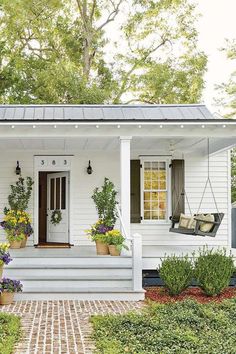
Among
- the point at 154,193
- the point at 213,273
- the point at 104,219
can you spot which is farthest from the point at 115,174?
the point at 213,273

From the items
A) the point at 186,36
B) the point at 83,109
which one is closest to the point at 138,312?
the point at 83,109

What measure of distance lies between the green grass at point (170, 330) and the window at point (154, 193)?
531 cm

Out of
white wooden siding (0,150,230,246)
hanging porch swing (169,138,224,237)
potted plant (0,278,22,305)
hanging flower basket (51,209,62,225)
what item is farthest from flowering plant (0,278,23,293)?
hanging flower basket (51,209,62,225)

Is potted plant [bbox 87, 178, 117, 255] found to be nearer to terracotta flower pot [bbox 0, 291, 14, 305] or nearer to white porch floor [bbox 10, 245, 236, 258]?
white porch floor [bbox 10, 245, 236, 258]

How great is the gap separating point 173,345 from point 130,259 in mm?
4065

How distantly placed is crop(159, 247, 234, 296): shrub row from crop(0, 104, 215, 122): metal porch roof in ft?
12.6

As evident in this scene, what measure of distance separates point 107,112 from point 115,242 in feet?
11.5

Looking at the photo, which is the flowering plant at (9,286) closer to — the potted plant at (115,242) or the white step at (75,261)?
the white step at (75,261)

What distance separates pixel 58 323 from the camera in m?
7.45

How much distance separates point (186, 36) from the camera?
86.8 feet

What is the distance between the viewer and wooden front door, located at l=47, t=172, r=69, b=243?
44.6 feet

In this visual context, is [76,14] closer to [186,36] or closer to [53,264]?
[186,36]

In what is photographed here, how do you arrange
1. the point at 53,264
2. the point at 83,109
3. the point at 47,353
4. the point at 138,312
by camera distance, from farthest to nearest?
the point at 83,109
the point at 53,264
the point at 138,312
the point at 47,353

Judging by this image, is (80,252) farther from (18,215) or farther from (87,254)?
(18,215)
